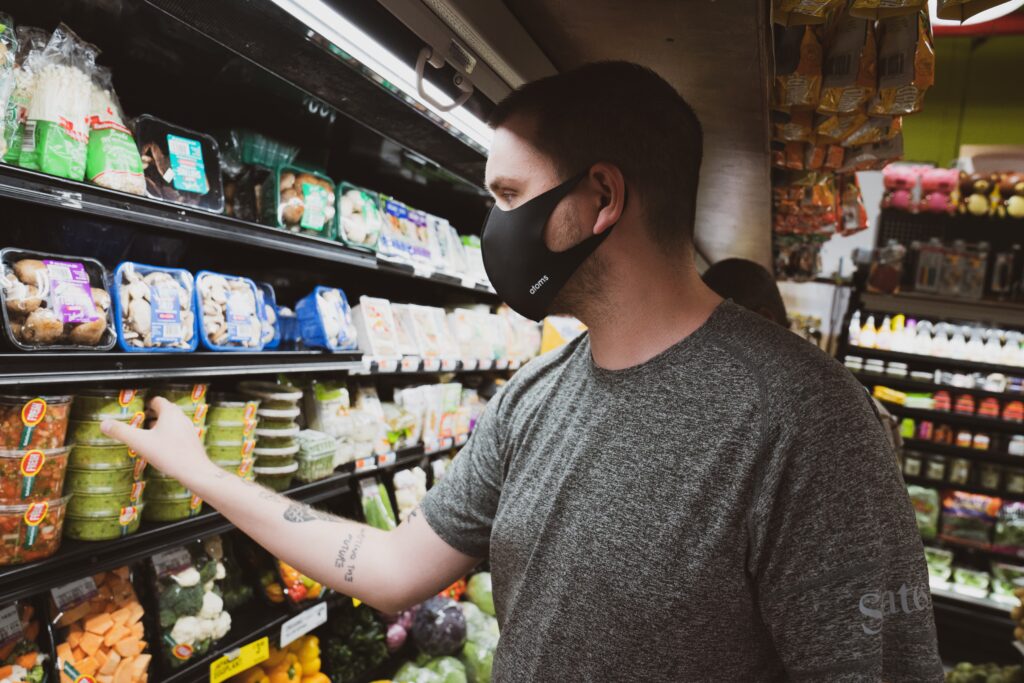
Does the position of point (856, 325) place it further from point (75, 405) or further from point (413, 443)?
point (75, 405)

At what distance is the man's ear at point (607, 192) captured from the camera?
1142 millimetres

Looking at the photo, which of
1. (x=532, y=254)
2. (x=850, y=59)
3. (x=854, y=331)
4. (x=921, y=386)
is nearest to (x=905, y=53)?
(x=850, y=59)

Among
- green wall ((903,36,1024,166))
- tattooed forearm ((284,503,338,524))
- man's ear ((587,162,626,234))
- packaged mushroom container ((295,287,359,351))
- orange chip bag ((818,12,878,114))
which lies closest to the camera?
man's ear ((587,162,626,234))

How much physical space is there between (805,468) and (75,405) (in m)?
1.68

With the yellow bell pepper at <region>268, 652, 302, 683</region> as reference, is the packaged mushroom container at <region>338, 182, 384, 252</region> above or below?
above

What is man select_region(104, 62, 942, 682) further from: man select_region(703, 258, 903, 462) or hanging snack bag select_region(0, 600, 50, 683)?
man select_region(703, 258, 903, 462)

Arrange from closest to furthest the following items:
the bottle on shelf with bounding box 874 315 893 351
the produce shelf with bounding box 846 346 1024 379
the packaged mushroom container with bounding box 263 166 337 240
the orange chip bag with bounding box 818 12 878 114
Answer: the orange chip bag with bounding box 818 12 878 114 < the packaged mushroom container with bounding box 263 166 337 240 < the produce shelf with bounding box 846 346 1024 379 < the bottle on shelf with bounding box 874 315 893 351

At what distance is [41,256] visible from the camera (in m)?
1.50

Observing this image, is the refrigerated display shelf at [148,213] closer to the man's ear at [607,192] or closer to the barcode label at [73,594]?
the barcode label at [73,594]

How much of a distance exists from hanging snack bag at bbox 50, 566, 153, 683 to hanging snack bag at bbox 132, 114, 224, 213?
3.57 feet

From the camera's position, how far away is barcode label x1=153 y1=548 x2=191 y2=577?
193 centimetres

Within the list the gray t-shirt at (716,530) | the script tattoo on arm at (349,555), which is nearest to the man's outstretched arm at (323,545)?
the script tattoo on arm at (349,555)

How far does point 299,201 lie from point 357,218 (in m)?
0.31

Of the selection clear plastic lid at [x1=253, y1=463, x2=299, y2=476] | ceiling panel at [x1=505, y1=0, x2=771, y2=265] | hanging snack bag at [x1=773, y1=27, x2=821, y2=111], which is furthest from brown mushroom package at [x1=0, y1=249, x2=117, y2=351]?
hanging snack bag at [x1=773, y1=27, x2=821, y2=111]
